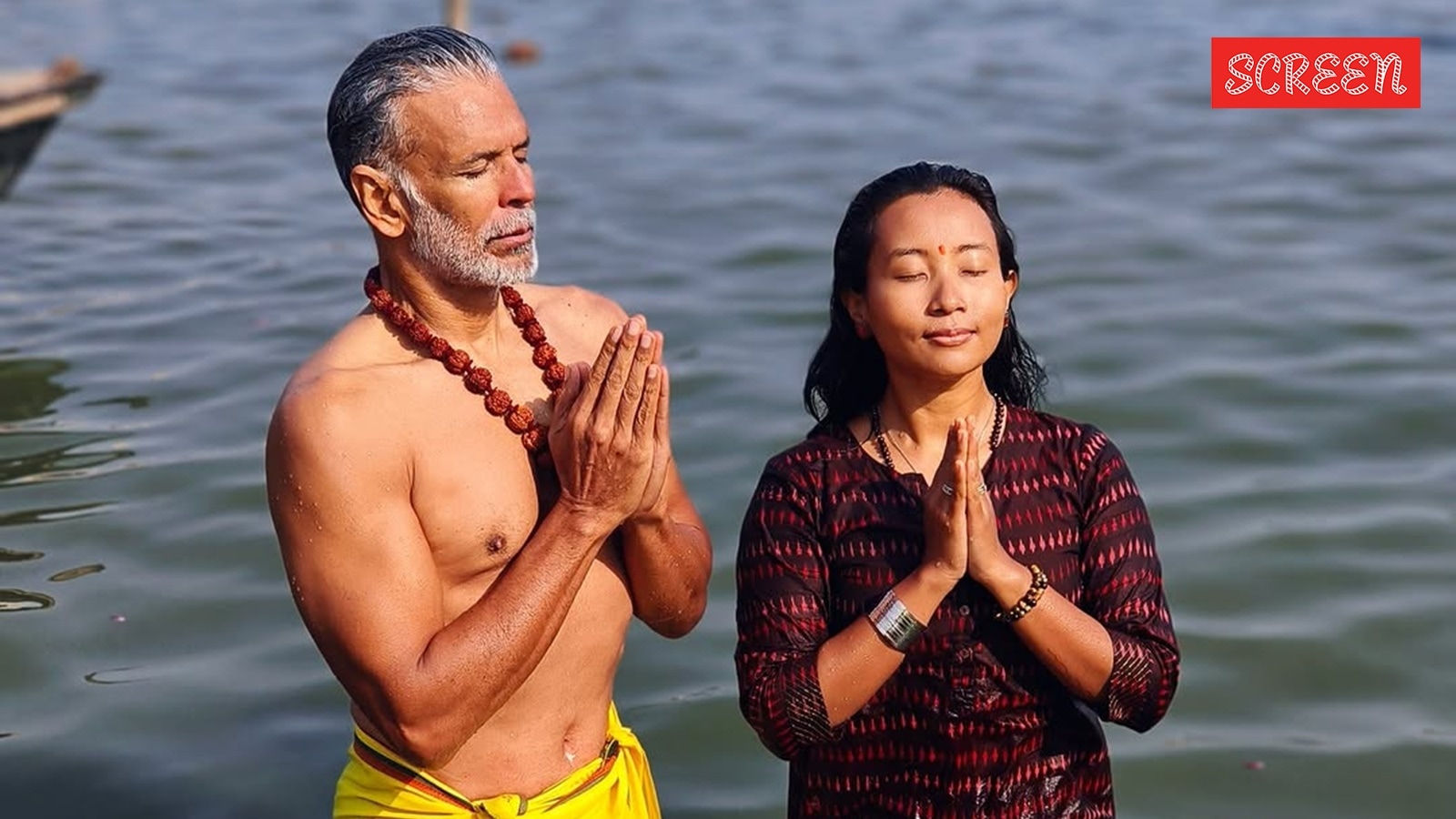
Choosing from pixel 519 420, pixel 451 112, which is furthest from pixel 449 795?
pixel 451 112

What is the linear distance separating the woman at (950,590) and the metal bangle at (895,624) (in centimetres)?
1

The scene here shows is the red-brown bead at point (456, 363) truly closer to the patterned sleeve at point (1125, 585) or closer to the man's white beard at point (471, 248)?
the man's white beard at point (471, 248)

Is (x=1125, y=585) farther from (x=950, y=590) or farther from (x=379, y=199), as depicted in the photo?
(x=379, y=199)

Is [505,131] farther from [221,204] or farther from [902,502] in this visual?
[221,204]

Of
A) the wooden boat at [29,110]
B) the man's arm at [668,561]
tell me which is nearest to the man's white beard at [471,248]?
the man's arm at [668,561]

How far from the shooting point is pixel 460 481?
10.6 feet

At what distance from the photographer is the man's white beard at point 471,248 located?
319 cm

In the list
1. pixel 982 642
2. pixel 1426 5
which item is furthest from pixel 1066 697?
pixel 1426 5

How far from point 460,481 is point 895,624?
736 mm

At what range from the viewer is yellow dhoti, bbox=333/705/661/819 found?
334cm

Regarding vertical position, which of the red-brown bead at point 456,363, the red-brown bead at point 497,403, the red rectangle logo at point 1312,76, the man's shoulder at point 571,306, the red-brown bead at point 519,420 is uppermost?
the man's shoulder at point 571,306

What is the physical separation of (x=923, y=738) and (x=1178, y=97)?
9.66m

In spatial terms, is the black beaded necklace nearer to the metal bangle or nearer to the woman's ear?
the woman's ear

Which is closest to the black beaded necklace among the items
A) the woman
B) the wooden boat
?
the woman
